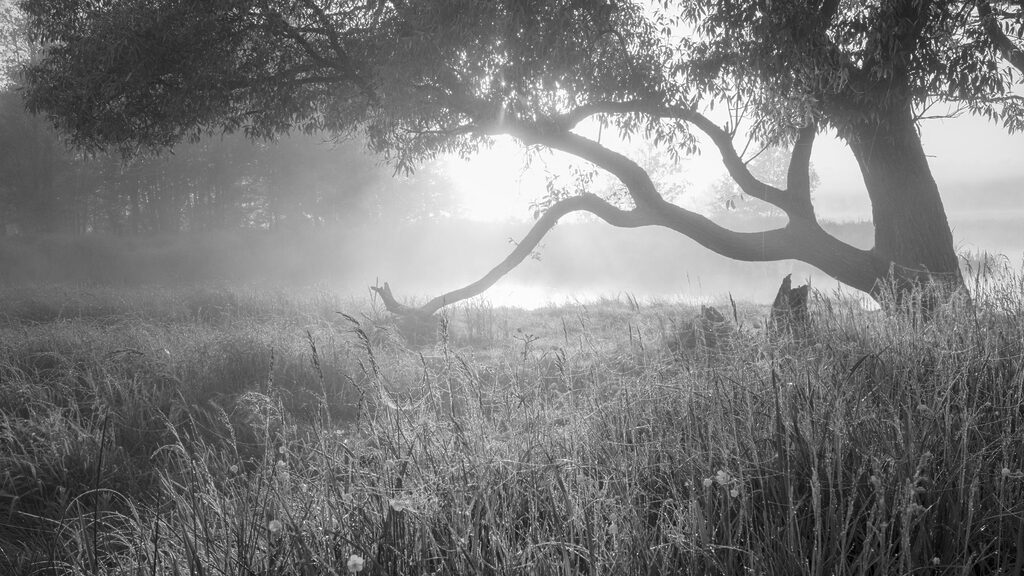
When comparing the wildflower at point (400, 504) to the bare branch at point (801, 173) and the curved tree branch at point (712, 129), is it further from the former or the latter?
the bare branch at point (801, 173)

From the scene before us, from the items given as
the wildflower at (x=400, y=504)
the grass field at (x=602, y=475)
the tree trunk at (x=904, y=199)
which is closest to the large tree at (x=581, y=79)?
the tree trunk at (x=904, y=199)

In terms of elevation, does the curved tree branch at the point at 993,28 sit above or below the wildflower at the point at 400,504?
above

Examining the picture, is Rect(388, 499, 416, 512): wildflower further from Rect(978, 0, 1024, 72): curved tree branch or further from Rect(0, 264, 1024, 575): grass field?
Rect(978, 0, 1024, 72): curved tree branch

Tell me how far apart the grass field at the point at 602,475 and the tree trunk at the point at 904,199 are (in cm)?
335

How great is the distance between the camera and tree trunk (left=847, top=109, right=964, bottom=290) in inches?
333

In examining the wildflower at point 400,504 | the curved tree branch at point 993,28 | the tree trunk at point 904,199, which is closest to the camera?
the wildflower at point 400,504

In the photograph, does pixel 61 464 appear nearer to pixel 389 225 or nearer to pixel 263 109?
pixel 263 109

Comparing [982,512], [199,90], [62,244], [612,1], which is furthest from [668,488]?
[62,244]

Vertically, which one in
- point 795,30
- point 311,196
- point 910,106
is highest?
point 311,196

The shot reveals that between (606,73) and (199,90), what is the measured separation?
6308mm

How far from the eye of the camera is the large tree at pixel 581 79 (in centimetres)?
748

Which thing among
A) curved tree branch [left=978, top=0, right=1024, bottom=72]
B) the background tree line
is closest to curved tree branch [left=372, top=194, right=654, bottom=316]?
curved tree branch [left=978, top=0, right=1024, bottom=72]

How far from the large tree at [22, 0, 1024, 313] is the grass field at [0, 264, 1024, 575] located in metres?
3.42

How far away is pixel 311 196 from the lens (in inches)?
1382
